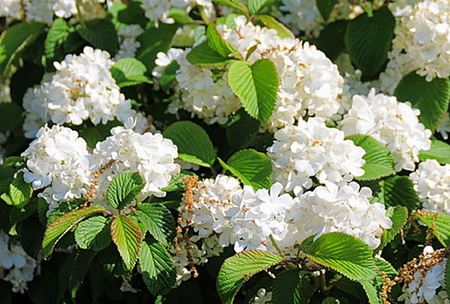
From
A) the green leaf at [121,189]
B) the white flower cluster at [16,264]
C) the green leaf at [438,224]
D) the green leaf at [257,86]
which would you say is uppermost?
the green leaf at [257,86]

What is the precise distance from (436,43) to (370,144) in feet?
1.54

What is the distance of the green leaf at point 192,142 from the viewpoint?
2.07 meters

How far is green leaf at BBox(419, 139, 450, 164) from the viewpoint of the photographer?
218cm

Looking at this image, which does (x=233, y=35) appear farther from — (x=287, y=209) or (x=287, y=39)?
(x=287, y=209)

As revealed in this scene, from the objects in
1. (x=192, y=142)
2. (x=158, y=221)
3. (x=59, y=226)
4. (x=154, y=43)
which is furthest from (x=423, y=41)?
(x=59, y=226)

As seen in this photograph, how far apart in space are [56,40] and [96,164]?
0.87 m

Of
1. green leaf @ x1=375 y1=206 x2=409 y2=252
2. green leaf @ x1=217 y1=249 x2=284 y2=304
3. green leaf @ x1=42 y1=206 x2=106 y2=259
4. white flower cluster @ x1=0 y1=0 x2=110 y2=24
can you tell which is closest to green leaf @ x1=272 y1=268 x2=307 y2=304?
green leaf @ x1=217 y1=249 x2=284 y2=304

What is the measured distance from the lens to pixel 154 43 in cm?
257

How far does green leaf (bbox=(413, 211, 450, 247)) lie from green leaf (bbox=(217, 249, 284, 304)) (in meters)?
0.44

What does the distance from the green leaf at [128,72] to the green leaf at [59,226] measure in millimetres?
727

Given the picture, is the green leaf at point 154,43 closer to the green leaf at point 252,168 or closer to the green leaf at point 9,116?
the green leaf at point 9,116

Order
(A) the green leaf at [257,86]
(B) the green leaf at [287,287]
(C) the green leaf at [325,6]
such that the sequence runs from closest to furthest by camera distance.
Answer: (B) the green leaf at [287,287] < (A) the green leaf at [257,86] < (C) the green leaf at [325,6]

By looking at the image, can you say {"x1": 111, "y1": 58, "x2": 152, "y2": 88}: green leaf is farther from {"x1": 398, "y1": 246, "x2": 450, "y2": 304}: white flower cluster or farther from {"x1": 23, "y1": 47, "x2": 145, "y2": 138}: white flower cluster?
{"x1": 398, "y1": 246, "x2": 450, "y2": 304}: white flower cluster

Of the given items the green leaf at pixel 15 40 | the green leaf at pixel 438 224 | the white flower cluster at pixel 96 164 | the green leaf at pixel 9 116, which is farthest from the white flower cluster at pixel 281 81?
the green leaf at pixel 9 116
